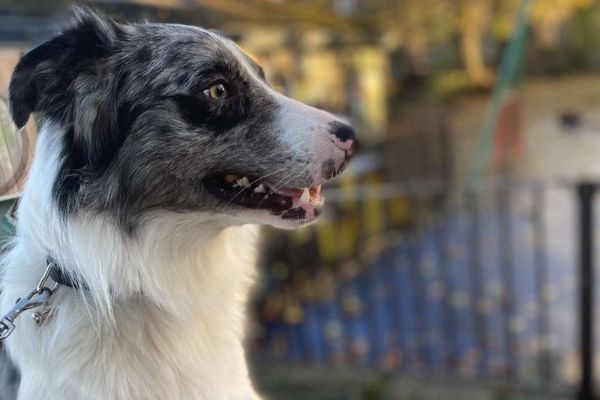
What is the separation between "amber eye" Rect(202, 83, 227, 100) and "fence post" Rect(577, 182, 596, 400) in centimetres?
289

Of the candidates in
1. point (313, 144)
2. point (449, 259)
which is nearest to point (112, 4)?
point (313, 144)

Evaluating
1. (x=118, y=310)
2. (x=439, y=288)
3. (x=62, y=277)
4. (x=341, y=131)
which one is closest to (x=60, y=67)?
(x=62, y=277)

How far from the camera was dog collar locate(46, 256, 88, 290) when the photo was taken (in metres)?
1.60

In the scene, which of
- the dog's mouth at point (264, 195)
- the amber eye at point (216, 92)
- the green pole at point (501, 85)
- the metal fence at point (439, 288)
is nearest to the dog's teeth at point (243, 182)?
the dog's mouth at point (264, 195)

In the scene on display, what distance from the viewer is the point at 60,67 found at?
1.64 m

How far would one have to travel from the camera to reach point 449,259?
20.7 ft

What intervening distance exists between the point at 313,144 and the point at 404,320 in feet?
12.4

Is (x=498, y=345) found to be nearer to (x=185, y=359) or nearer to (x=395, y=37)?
(x=185, y=359)

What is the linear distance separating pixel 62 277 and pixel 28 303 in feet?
0.34

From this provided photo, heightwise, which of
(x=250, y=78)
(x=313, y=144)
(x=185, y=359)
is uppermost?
(x=250, y=78)

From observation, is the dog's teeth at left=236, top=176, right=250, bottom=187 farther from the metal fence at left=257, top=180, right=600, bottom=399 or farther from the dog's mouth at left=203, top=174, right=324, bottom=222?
the metal fence at left=257, top=180, right=600, bottom=399

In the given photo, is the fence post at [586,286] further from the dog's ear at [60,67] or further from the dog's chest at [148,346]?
the dog's ear at [60,67]

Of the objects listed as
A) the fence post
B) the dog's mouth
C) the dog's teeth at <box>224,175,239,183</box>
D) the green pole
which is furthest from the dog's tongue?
the green pole

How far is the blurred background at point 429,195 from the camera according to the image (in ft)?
13.8
